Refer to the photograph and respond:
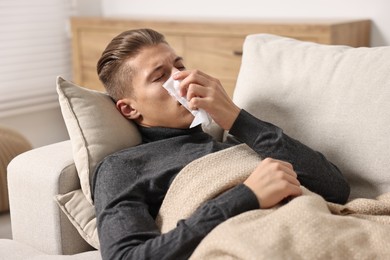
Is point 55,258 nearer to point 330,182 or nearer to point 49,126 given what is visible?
point 330,182

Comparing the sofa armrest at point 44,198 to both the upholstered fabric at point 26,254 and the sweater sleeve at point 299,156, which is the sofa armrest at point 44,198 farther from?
the sweater sleeve at point 299,156

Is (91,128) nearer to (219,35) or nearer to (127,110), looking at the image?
(127,110)

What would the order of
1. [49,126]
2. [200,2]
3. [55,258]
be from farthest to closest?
1. [49,126]
2. [200,2]
3. [55,258]

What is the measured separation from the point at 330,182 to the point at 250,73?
0.46 metres

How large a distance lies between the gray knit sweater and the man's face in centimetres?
4

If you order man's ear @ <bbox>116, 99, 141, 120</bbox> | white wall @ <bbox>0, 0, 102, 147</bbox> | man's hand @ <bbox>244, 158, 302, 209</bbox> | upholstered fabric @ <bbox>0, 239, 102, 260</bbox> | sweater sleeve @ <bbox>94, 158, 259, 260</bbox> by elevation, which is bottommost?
white wall @ <bbox>0, 0, 102, 147</bbox>

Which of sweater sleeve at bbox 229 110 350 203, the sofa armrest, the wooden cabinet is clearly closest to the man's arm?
sweater sleeve at bbox 229 110 350 203

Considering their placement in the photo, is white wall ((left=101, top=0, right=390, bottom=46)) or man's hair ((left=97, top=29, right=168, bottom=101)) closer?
man's hair ((left=97, top=29, right=168, bottom=101))

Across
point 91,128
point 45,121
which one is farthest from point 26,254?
point 45,121

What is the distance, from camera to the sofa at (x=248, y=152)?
1636 millimetres

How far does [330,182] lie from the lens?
164cm

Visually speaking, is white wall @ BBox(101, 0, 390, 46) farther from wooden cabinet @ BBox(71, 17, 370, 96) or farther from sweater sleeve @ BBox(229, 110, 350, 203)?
sweater sleeve @ BBox(229, 110, 350, 203)

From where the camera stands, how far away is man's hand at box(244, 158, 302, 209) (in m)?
1.43

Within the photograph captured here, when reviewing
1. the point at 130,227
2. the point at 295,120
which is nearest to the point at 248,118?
the point at 295,120
